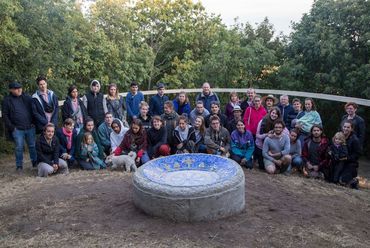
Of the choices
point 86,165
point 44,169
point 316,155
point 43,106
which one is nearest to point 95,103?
point 43,106

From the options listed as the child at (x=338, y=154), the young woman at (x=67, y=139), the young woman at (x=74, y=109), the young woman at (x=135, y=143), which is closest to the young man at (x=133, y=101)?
the young woman at (x=74, y=109)

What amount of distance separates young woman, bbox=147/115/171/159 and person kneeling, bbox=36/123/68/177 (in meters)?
1.54

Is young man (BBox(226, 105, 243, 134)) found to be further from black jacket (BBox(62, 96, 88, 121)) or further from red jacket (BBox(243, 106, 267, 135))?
black jacket (BBox(62, 96, 88, 121))

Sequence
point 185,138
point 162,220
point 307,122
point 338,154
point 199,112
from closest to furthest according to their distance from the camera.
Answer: point 162,220 < point 338,154 < point 185,138 < point 307,122 < point 199,112

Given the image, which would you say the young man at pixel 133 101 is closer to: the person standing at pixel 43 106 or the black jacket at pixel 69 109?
the black jacket at pixel 69 109

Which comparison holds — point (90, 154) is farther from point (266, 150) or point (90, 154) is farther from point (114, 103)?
point (266, 150)

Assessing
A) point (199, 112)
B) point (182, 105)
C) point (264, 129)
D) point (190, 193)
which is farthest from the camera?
point (182, 105)

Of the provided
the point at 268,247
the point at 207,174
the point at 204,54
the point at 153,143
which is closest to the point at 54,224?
the point at 207,174

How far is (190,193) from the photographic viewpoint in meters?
4.79

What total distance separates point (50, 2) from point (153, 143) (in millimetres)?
4331

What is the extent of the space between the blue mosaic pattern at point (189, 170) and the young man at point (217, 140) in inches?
52.9

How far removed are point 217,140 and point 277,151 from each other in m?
1.03

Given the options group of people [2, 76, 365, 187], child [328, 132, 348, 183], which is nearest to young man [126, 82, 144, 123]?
group of people [2, 76, 365, 187]

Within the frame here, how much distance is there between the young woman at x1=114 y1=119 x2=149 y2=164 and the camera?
723cm
